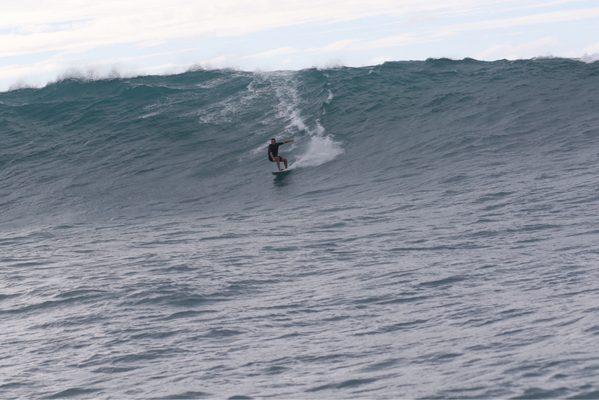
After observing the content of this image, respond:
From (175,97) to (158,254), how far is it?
2084cm

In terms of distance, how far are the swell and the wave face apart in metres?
0.12

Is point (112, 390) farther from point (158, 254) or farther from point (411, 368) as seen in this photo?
point (158, 254)

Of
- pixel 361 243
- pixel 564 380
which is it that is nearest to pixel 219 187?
pixel 361 243

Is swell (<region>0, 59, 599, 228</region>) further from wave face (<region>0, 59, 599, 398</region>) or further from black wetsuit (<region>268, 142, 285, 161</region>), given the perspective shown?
black wetsuit (<region>268, 142, 285, 161</region>)

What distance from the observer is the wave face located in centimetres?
986

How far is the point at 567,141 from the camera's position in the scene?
23359 millimetres

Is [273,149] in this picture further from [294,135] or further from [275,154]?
[294,135]

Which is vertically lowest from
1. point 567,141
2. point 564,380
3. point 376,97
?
point 564,380

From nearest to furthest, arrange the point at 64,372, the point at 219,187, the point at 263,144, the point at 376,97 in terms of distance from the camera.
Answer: the point at 64,372, the point at 219,187, the point at 263,144, the point at 376,97

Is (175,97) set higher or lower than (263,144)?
higher

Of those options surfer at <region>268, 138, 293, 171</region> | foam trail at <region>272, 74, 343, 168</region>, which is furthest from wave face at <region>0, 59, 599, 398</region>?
surfer at <region>268, 138, 293, 171</region>

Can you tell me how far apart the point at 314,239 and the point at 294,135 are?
40.7 feet

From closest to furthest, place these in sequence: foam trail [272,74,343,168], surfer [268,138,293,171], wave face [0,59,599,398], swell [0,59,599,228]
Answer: wave face [0,59,599,398] < swell [0,59,599,228] < surfer [268,138,293,171] < foam trail [272,74,343,168]

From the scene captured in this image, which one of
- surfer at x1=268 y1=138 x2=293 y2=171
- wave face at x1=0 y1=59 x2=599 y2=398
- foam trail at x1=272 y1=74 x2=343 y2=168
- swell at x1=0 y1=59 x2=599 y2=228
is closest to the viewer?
wave face at x1=0 y1=59 x2=599 y2=398
